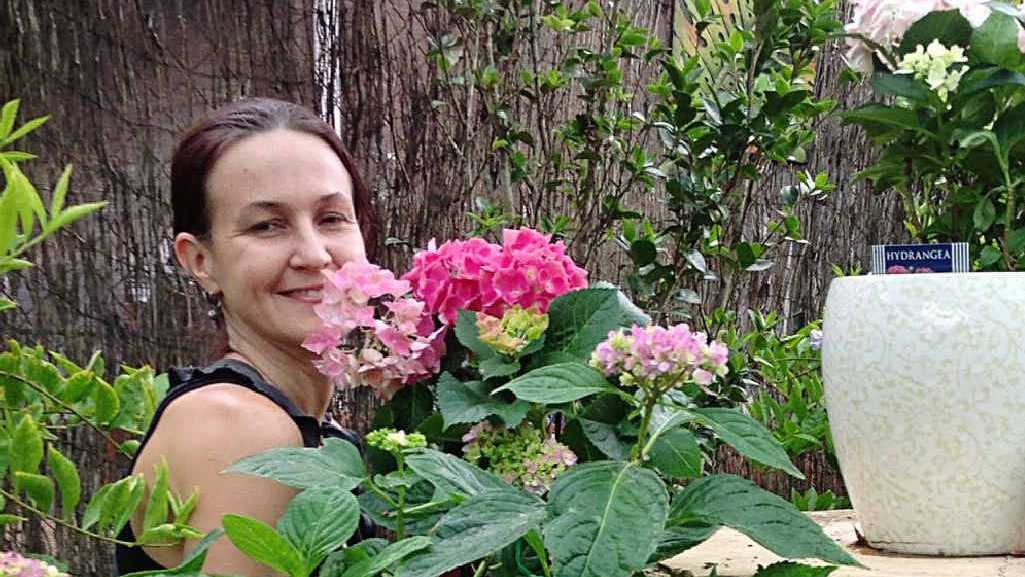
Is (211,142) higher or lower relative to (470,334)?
higher

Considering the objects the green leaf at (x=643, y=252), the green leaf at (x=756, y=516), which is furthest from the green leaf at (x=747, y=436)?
the green leaf at (x=643, y=252)

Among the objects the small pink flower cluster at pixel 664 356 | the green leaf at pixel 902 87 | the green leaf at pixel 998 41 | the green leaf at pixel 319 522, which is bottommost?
the green leaf at pixel 319 522

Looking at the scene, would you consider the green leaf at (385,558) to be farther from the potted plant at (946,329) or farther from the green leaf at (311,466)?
the potted plant at (946,329)

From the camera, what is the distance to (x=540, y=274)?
3.16 ft

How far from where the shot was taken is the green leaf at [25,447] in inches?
31.3

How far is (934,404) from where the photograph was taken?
107cm

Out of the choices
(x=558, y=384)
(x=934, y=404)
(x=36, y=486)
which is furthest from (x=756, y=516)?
(x=36, y=486)

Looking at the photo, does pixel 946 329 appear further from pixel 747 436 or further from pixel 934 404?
pixel 747 436

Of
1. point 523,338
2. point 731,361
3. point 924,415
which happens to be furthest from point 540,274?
point 731,361

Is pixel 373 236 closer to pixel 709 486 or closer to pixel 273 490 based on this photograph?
pixel 273 490

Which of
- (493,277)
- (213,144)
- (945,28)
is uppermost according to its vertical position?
(945,28)

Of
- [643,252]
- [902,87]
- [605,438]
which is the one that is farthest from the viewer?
[643,252]

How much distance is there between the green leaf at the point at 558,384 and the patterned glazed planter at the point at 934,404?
0.43 meters

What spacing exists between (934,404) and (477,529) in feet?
1.88
